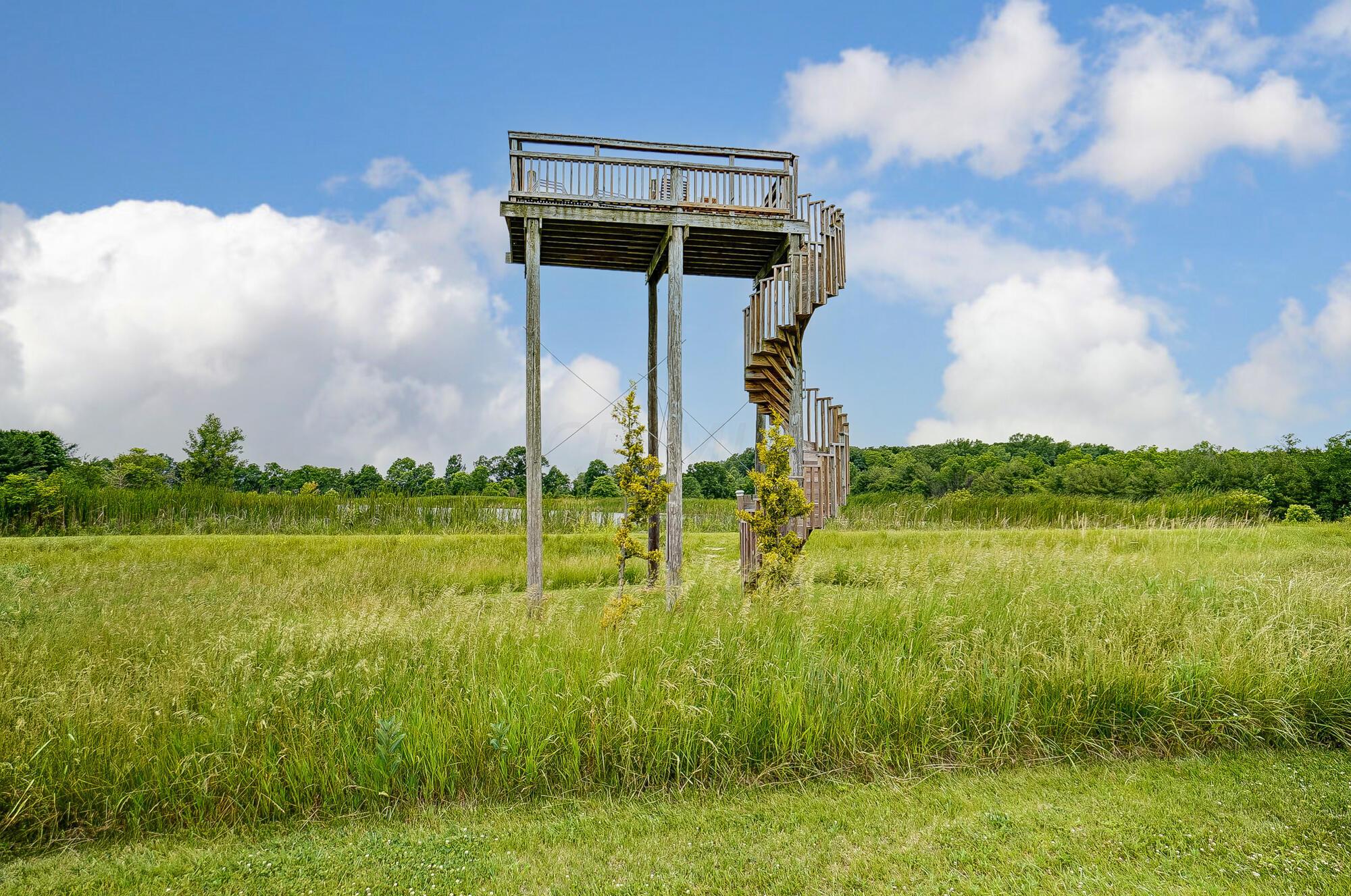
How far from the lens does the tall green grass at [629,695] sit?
4914 mm

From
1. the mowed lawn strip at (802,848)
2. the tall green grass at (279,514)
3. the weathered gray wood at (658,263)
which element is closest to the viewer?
the mowed lawn strip at (802,848)

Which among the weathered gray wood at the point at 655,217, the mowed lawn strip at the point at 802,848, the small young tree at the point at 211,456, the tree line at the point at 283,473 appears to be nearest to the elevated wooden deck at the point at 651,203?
the weathered gray wood at the point at 655,217

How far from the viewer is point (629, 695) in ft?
17.8

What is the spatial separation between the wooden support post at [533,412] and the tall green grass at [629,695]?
2511 mm

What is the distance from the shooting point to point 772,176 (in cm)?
1180

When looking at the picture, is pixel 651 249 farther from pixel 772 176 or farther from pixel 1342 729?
pixel 1342 729

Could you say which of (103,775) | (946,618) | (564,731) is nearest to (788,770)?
(564,731)

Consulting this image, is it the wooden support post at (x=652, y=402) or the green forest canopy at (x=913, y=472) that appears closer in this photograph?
the wooden support post at (x=652, y=402)

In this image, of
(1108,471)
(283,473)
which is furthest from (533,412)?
(283,473)

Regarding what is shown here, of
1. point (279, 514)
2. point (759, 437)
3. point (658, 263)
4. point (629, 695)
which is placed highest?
point (658, 263)

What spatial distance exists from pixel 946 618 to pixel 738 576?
4828 millimetres

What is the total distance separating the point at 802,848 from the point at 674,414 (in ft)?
24.3

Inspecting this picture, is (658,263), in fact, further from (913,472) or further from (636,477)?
(913,472)

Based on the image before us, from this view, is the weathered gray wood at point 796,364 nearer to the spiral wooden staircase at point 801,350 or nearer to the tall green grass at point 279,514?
the spiral wooden staircase at point 801,350
